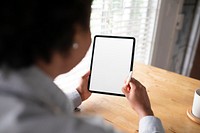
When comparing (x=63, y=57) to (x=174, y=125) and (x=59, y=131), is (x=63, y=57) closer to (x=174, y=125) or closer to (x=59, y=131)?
(x=59, y=131)

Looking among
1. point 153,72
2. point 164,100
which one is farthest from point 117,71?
point 153,72

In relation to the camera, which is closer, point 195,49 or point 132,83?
point 132,83

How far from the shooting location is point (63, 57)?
0.37m

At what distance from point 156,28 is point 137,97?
1094mm

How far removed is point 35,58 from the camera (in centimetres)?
34

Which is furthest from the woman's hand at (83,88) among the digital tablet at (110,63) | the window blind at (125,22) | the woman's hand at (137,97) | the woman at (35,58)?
the woman at (35,58)

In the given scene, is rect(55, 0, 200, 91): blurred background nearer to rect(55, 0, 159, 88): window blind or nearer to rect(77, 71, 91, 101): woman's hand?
rect(55, 0, 159, 88): window blind

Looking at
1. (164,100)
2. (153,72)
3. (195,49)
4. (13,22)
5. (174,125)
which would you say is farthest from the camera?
(195,49)

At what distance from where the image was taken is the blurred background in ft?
4.55

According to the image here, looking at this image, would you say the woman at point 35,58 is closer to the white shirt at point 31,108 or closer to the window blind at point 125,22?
the white shirt at point 31,108

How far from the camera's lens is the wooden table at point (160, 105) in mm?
755

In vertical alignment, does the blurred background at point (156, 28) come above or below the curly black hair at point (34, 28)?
below

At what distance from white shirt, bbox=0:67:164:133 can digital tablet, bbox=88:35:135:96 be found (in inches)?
18.4

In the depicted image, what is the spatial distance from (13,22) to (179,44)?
196 centimetres
